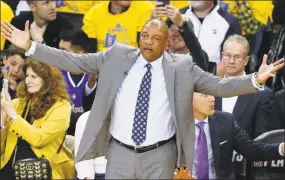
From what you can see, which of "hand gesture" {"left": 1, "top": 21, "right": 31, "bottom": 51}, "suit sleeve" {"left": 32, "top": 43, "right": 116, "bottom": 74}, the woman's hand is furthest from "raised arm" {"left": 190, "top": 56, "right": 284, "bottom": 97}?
the woman's hand

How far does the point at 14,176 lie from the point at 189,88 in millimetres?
1852

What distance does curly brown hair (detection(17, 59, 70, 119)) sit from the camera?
23.0ft

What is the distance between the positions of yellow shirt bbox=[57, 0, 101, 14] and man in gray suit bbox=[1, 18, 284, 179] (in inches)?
143

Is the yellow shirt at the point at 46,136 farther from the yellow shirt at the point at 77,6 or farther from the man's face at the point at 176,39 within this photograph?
the yellow shirt at the point at 77,6

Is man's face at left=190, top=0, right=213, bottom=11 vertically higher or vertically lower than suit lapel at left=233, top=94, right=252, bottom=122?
higher

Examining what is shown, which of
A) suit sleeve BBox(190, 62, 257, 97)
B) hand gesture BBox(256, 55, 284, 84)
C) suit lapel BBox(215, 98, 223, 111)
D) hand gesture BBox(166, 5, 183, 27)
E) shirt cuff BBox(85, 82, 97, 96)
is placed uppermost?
hand gesture BBox(166, 5, 183, 27)

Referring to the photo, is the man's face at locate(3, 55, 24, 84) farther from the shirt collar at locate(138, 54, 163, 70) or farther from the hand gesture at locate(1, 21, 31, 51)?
the shirt collar at locate(138, 54, 163, 70)

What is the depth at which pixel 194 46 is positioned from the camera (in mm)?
7582

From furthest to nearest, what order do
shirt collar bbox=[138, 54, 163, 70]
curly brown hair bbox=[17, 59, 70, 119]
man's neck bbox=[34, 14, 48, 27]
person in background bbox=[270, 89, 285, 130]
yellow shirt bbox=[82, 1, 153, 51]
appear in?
man's neck bbox=[34, 14, 48, 27] < yellow shirt bbox=[82, 1, 153, 51] < person in background bbox=[270, 89, 285, 130] < curly brown hair bbox=[17, 59, 70, 119] < shirt collar bbox=[138, 54, 163, 70]

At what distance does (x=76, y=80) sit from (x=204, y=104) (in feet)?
6.23

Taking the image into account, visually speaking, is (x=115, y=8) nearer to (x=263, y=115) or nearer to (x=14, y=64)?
(x=14, y=64)

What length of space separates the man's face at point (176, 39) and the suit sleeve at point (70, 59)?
233cm

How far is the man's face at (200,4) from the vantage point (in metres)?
8.45

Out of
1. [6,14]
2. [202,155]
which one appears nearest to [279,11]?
[202,155]
